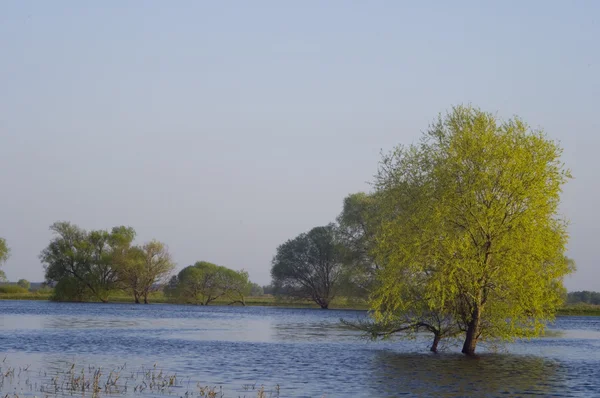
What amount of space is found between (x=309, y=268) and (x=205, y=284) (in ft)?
61.8

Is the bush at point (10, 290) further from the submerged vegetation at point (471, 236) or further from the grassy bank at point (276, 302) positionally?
the submerged vegetation at point (471, 236)

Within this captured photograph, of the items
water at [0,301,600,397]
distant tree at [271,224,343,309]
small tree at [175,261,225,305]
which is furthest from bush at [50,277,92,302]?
water at [0,301,600,397]

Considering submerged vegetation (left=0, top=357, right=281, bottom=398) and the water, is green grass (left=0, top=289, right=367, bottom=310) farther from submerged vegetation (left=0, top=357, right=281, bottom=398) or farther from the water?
submerged vegetation (left=0, top=357, right=281, bottom=398)

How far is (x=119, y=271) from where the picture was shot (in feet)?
367

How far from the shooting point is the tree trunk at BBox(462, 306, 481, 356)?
118 feet

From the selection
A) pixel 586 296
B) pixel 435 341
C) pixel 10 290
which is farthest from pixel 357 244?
pixel 586 296

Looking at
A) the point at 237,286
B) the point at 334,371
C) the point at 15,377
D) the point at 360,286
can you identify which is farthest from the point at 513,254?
the point at 237,286

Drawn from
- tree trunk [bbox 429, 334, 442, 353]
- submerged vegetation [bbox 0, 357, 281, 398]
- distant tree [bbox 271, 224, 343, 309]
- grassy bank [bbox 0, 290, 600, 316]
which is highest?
distant tree [bbox 271, 224, 343, 309]

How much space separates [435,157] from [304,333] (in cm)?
2204

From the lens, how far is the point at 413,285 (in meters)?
36.0

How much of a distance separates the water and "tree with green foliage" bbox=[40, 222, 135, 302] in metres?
59.2

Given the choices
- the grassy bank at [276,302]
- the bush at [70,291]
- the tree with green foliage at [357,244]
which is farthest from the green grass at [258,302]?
the tree with green foliage at [357,244]

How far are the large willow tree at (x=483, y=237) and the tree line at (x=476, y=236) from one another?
4 centimetres

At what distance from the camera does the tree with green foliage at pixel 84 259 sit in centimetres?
11150
